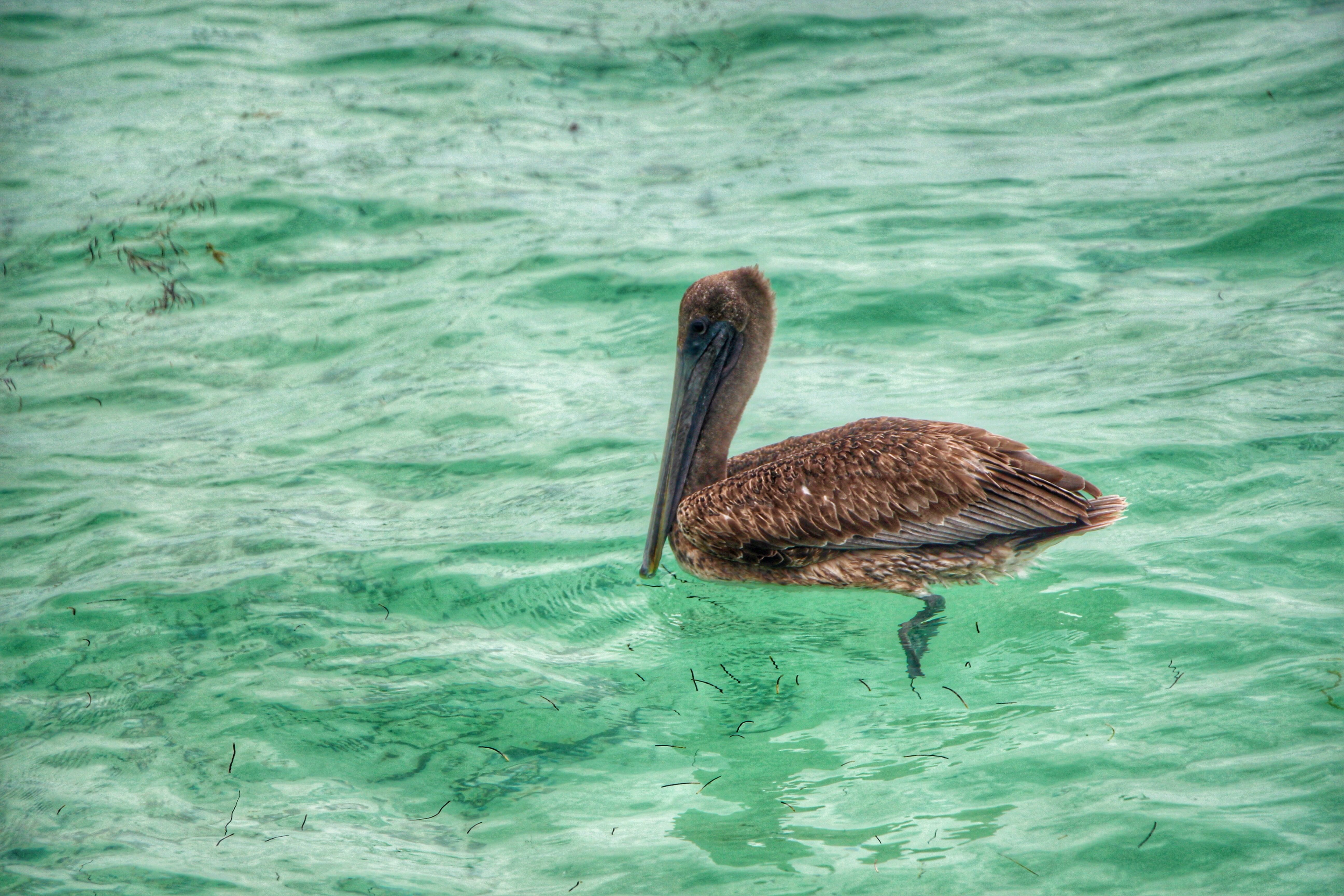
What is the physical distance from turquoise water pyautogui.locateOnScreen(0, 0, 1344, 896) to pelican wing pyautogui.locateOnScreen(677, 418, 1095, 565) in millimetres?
334

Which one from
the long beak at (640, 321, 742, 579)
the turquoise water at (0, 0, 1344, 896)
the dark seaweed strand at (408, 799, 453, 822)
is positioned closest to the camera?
the turquoise water at (0, 0, 1344, 896)

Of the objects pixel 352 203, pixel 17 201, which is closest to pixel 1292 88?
pixel 352 203

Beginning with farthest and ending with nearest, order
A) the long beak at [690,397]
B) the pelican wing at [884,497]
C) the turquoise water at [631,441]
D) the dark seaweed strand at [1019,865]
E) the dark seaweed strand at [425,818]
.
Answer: the long beak at [690,397]
the pelican wing at [884,497]
the dark seaweed strand at [425,818]
the turquoise water at [631,441]
the dark seaweed strand at [1019,865]

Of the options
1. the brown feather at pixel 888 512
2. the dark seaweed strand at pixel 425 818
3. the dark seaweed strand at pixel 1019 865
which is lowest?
the dark seaweed strand at pixel 425 818

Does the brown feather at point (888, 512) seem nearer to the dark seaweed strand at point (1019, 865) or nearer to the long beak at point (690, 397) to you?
the long beak at point (690, 397)

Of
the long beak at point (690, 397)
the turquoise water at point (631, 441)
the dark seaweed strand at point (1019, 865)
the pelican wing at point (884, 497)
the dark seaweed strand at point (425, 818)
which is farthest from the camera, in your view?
Result: the long beak at point (690, 397)

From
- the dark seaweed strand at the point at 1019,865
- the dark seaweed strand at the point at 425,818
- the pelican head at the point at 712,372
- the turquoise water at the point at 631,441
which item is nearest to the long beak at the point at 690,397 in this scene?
the pelican head at the point at 712,372

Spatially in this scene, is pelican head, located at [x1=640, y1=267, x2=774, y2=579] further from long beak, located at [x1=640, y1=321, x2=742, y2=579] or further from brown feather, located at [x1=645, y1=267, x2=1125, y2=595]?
brown feather, located at [x1=645, y1=267, x2=1125, y2=595]

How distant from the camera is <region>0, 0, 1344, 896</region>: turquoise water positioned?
3785mm

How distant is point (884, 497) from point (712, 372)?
1104 millimetres

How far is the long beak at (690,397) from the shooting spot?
558 cm

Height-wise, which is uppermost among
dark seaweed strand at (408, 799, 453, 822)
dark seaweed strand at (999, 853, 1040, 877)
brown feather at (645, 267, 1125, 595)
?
brown feather at (645, 267, 1125, 595)

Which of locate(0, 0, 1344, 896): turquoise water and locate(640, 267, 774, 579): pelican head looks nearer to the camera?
locate(0, 0, 1344, 896): turquoise water

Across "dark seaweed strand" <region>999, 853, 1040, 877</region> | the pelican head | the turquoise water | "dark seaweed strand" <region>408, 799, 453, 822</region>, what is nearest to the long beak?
the pelican head
